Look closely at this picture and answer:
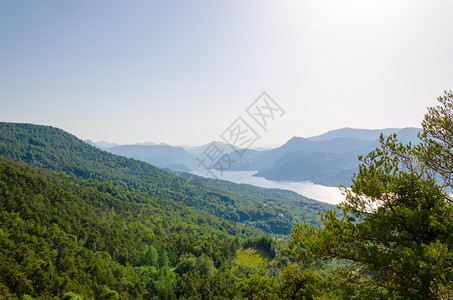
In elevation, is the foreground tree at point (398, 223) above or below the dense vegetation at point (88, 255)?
above

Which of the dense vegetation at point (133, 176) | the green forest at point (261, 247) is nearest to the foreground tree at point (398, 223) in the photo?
the green forest at point (261, 247)

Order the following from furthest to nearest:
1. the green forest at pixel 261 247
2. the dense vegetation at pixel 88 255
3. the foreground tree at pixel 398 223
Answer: the dense vegetation at pixel 88 255, the green forest at pixel 261 247, the foreground tree at pixel 398 223

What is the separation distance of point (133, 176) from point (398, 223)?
543 feet

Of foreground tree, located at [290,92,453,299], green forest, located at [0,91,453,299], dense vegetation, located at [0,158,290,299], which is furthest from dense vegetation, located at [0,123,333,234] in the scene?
foreground tree, located at [290,92,453,299]

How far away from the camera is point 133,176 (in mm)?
156250

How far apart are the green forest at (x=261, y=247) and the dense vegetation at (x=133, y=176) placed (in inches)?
1839

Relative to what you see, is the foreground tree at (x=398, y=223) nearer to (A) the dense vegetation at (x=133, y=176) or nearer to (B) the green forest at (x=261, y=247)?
(B) the green forest at (x=261, y=247)

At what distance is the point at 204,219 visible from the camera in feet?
348

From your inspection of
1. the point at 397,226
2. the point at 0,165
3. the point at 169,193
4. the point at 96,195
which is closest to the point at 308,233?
the point at 397,226

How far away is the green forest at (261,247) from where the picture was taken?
6.18 meters

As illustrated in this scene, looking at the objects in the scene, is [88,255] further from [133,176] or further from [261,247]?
[133,176]

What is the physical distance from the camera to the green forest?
618 cm

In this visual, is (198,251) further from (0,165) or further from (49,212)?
(0,165)

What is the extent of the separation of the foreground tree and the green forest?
0.03m
